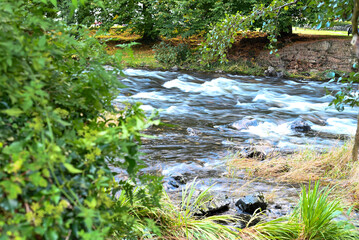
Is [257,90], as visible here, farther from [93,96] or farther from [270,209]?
[93,96]

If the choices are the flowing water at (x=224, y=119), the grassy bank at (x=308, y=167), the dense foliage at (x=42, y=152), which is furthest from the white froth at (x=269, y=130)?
the dense foliage at (x=42, y=152)

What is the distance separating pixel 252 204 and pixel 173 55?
58.3ft

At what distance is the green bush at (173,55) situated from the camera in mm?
20984

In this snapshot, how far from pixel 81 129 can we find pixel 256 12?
4.49 metres

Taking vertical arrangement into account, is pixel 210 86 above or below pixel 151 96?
below

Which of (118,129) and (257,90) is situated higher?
(118,129)

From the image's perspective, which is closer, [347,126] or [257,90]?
[347,126]

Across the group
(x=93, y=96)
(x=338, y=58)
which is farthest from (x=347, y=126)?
(x=338, y=58)

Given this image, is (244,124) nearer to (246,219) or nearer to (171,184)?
(171,184)

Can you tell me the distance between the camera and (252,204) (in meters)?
3.99

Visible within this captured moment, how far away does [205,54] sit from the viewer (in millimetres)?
6145

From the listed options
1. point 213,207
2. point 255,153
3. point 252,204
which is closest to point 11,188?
point 213,207

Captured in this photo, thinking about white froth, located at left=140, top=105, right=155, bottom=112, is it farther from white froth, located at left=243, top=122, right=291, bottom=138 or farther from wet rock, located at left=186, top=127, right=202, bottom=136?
white froth, located at left=243, top=122, right=291, bottom=138

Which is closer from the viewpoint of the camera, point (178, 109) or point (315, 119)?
point (315, 119)
